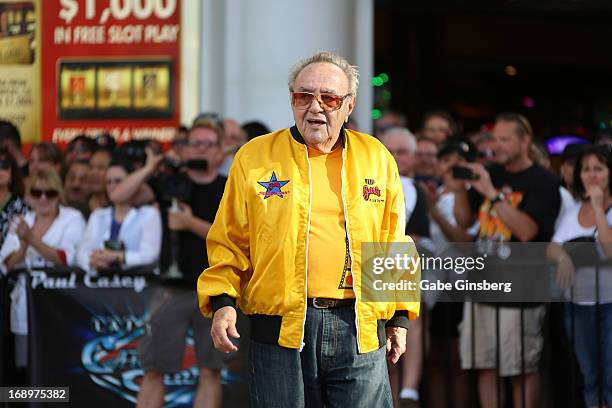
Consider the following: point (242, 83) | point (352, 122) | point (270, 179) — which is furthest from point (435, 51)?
point (270, 179)

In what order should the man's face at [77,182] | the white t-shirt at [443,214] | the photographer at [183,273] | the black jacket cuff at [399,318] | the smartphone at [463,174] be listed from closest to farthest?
1. the black jacket cuff at [399,318]
2. the photographer at [183,273]
3. the smartphone at [463,174]
4. the white t-shirt at [443,214]
5. the man's face at [77,182]

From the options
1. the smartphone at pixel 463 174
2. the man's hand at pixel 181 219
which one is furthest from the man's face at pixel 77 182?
the smartphone at pixel 463 174

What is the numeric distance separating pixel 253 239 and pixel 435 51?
16.7 metres

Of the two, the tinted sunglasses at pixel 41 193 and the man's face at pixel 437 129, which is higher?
the man's face at pixel 437 129

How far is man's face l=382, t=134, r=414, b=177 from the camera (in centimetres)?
895

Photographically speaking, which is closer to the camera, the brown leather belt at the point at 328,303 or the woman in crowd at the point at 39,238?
the brown leather belt at the point at 328,303

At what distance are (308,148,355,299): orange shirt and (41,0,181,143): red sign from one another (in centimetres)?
761

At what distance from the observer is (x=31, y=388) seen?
794cm

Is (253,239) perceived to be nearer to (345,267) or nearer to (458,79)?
(345,267)

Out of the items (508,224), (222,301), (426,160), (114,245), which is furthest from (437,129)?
(222,301)

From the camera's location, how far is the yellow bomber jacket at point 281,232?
493 centimetres

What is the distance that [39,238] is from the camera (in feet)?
29.0

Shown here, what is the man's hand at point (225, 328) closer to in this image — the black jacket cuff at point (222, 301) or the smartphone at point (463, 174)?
the black jacket cuff at point (222, 301)

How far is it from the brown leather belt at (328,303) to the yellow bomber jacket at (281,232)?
0.04m
